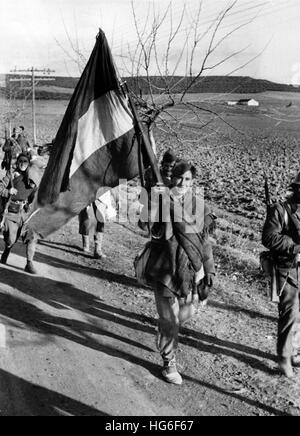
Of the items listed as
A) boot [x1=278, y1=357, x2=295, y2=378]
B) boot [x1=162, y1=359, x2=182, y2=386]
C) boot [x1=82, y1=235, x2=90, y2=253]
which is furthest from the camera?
boot [x1=82, y1=235, x2=90, y2=253]

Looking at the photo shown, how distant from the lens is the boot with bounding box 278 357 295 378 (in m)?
5.02

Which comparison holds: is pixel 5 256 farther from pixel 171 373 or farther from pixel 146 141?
pixel 146 141

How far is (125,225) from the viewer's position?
444 inches

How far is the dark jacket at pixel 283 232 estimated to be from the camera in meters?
4.89

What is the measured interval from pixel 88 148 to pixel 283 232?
1999 mm

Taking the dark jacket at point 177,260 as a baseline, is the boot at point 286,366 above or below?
below

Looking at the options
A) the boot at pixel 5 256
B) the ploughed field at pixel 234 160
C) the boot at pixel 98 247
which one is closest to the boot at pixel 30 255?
the boot at pixel 5 256

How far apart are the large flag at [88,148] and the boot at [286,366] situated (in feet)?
7.49

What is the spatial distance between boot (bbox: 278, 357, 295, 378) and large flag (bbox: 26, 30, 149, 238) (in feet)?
7.49

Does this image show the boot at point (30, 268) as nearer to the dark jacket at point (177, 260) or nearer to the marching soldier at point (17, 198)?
the marching soldier at point (17, 198)

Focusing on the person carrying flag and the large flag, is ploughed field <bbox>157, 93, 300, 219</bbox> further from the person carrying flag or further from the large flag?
the large flag

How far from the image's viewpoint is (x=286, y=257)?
4.97 m

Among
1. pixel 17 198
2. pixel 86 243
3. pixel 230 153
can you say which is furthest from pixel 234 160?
pixel 17 198

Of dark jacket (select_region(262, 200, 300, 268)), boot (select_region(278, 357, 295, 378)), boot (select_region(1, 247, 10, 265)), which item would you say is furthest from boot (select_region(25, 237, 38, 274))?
boot (select_region(278, 357, 295, 378))
